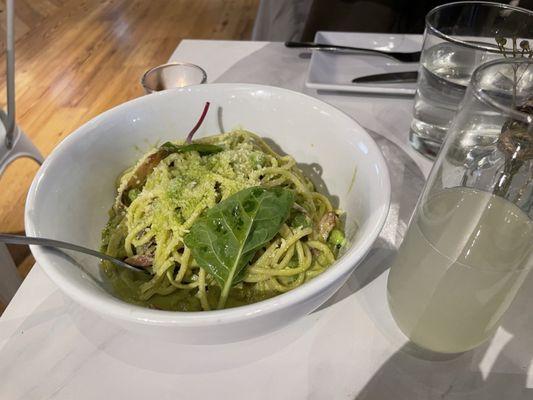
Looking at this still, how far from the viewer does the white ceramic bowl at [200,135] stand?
54 cm

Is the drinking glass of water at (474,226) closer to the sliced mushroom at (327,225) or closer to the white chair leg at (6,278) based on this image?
the sliced mushroom at (327,225)

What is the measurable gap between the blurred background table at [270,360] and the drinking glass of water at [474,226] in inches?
1.9

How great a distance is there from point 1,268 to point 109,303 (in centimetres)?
106

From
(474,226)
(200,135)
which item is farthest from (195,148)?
(474,226)

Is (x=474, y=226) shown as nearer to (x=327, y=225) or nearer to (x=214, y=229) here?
(x=327, y=225)

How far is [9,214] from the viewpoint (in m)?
2.19

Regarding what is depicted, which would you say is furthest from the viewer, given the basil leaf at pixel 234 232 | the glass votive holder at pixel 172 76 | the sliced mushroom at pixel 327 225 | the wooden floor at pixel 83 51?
the wooden floor at pixel 83 51

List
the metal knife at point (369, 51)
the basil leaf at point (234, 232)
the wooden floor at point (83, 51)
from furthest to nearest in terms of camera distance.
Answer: the wooden floor at point (83, 51) → the metal knife at point (369, 51) → the basil leaf at point (234, 232)

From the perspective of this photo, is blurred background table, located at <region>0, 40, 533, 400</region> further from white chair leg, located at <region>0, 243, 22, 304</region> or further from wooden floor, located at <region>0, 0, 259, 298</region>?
wooden floor, located at <region>0, 0, 259, 298</region>

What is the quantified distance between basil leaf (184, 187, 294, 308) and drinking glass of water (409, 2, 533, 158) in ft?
1.65

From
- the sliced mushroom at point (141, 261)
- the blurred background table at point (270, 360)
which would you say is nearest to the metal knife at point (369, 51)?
the blurred background table at point (270, 360)

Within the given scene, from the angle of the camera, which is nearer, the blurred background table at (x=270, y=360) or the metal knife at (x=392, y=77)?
the blurred background table at (x=270, y=360)

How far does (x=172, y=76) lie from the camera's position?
1.15 metres

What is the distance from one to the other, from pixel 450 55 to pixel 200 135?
0.57m
